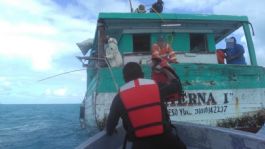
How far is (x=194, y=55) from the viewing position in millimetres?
10211

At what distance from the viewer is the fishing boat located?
8656 millimetres

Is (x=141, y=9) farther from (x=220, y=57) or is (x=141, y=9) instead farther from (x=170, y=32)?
(x=220, y=57)

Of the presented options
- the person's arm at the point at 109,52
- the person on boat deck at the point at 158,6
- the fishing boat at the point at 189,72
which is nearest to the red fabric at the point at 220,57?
the fishing boat at the point at 189,72

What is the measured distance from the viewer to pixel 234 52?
10.5 m

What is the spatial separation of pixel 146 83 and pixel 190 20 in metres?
7.33

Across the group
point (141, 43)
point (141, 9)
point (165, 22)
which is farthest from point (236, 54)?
point (141, 9)

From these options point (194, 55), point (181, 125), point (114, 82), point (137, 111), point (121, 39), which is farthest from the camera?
point (121, 39)

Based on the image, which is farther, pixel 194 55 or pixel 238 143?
pixel 194 55

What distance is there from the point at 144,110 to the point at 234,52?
7.86 metres

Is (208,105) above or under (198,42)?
under

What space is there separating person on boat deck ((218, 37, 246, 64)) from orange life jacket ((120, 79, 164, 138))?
7622 mm

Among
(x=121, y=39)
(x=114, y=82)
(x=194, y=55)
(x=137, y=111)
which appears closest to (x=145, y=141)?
(x=137, y=111)

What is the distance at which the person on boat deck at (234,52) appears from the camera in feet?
34.2

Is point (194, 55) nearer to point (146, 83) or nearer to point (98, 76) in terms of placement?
point (98, 76)
